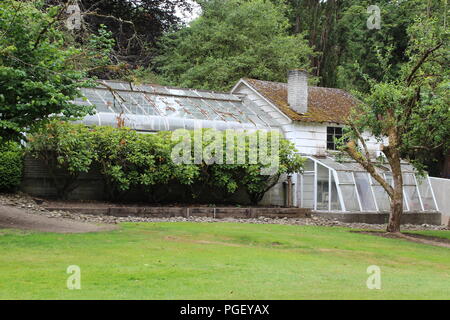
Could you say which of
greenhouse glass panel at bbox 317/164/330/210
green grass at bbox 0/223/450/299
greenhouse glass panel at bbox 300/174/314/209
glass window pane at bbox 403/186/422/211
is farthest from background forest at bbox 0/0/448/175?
green grass at bbox 0/223/450/299

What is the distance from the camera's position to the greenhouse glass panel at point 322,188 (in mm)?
27734

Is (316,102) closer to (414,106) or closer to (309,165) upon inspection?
(309,165)

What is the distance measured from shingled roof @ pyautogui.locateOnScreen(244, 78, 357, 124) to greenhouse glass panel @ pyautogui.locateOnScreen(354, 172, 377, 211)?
3061mm

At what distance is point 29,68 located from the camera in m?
15.2

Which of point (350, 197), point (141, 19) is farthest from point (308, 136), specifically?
point (141, 19)

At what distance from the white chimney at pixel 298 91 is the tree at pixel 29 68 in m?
16.7

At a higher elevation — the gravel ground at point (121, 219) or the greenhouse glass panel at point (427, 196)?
the greenhouse glass panel at point (427, 196)

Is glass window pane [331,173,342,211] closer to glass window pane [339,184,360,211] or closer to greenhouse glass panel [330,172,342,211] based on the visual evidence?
greenhouse glass panel [330,172,342,211]

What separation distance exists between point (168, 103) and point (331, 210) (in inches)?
358

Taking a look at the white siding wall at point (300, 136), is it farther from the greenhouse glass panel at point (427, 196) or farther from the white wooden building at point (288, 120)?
the greenhouse glass panel at point (427, 196)

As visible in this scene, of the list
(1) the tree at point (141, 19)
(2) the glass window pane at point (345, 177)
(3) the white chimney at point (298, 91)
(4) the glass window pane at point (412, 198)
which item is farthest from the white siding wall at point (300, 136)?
(1) the tree at point (141, 19)

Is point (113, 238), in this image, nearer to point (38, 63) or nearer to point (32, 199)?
point (38, 63)

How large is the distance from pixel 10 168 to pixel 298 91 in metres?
15.0

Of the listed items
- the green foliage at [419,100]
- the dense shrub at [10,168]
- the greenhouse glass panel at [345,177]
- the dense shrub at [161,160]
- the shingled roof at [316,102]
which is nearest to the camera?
the green foliage at [419,100]
